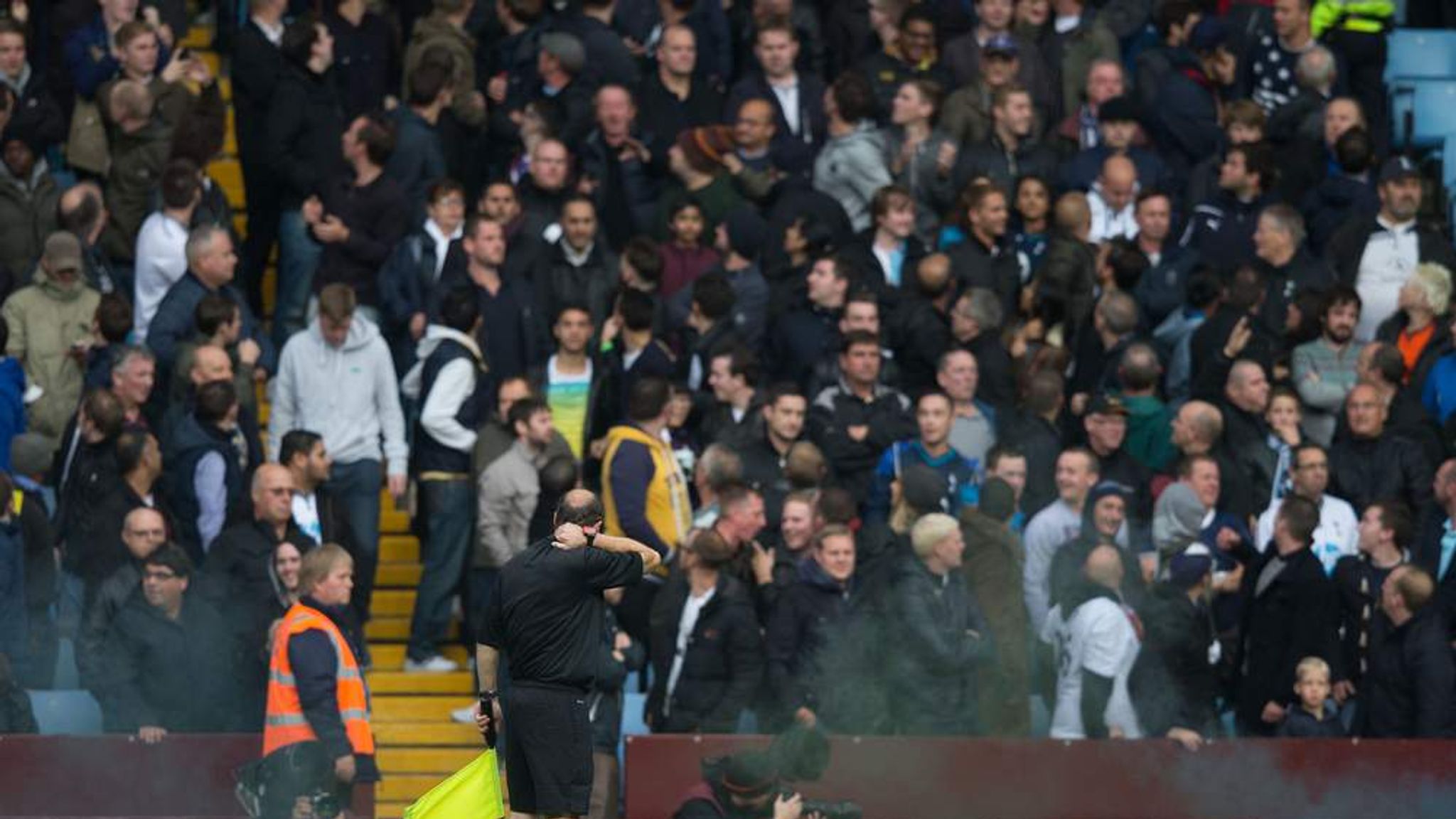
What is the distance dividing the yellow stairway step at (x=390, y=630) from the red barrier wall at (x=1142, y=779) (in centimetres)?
309

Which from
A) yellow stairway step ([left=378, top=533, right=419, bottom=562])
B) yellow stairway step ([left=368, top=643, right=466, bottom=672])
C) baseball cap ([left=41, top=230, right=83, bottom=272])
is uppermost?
baseball cap ([left=41, top=230, right=83, bottom=272])

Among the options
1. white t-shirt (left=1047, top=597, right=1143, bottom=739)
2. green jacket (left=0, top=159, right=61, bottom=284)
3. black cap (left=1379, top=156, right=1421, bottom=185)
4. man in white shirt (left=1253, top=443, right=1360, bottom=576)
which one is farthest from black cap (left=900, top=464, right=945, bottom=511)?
green jacket (left=0, top=159, right=61, bottom=284)

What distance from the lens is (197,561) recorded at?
18.1 meters

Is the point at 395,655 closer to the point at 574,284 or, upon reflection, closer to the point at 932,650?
the point at 574,284

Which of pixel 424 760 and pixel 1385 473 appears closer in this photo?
pixel 424 760

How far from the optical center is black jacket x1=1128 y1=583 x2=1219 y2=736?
17438mm

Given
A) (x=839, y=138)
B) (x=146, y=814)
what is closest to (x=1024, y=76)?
(x=839, y=138)

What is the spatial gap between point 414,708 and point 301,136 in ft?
13.2

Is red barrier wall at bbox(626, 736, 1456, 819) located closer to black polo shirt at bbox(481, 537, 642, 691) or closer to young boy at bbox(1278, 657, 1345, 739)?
young boy at bbox(1278, 657, 1345, 739)

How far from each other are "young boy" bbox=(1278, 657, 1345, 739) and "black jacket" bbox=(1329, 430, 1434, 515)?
60.5 inches

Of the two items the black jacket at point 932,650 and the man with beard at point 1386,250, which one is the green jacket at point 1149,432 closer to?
the man with beard at point 1386,250

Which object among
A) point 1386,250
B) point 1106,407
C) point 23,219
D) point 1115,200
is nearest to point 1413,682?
point 1106,407

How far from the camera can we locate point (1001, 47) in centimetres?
2164

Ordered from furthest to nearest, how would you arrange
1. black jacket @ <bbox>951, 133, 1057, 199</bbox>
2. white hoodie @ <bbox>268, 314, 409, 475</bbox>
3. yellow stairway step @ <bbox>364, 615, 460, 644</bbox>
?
black jacket @ <bbox>951, 133, 1057, 199</bbox>
yellow stairway step @ <bbox>364, 615, 460, 644</bbox>
white hoodie @ <bbox>268, 314, 409, 475</bbox>
